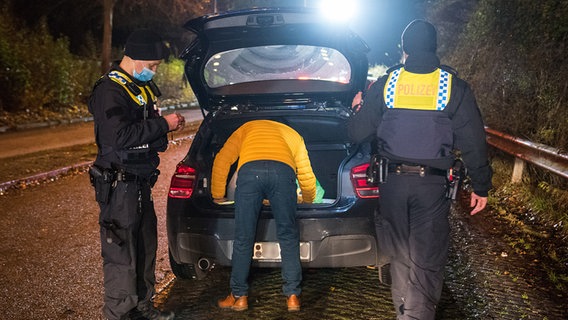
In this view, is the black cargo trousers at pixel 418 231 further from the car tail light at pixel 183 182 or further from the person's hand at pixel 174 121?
the car tail light at pixel 183 182

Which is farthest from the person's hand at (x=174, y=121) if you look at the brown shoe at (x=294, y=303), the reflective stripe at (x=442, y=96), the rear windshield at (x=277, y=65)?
the reflective stripe at (x=442, y=96)

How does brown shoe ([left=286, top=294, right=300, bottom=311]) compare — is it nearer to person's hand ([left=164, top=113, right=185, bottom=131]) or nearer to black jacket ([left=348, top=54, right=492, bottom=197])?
black jacket ([left=348, top=54, right=492, bottom=197])

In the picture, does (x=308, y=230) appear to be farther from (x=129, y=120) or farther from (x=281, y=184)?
(x=129, y=120)

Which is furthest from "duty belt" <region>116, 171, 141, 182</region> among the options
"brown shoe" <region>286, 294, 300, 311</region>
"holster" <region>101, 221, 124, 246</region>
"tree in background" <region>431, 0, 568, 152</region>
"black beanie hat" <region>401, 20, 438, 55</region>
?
"tree in background" <region>431, 0, 568, 152</region>

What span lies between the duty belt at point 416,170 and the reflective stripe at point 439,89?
1.18ft

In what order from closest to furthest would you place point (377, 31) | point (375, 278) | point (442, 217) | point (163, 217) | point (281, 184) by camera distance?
point (442, 217) → point (281, 184) → point (375, 278) → point (163, 217) → point (377, 31)

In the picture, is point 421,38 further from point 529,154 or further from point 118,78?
point 529,154

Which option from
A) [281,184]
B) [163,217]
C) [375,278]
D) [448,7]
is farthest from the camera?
[448,7]

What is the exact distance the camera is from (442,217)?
3.23 meters

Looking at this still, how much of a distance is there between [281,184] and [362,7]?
40652 mm

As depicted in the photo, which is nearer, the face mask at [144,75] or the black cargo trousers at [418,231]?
the black cargo trousers at [418,231]

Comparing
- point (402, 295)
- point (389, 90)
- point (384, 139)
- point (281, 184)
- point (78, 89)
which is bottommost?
point (78, 89)

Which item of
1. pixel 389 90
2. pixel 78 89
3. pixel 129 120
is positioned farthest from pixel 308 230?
pixel 78 89

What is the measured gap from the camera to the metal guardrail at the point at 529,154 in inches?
229
